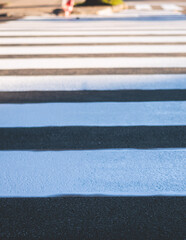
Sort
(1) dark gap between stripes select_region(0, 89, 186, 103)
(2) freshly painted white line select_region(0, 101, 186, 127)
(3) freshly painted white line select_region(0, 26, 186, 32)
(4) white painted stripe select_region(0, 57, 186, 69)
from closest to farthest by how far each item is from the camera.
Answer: (2) freshly painted white line select_region(0, 101, 186, 127) < (1) dark gap between stripes select_region(0, 89, 186, 103) < (4) white painted stripe select_region(0, 57, 186, 69) < (3) freshly painted white line select_region(0, 26, 186, 32)

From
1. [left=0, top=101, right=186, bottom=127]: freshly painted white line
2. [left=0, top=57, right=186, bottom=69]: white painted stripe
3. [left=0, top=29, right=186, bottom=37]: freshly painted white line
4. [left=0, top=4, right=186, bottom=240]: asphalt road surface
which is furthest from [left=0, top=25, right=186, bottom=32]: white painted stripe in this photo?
[left=0, top=101, right=186, bottom=127]: freshly painted white line

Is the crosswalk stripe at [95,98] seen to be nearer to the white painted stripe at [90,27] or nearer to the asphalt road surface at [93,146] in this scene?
the asphalt road surface at [93,146]

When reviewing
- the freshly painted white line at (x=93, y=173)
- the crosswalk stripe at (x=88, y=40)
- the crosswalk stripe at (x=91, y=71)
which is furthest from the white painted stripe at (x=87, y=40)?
the freshly painted white line at (x=93, y=173)

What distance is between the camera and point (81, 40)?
281 inches

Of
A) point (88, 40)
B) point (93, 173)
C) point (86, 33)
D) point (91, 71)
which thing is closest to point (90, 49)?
point (88, 40)

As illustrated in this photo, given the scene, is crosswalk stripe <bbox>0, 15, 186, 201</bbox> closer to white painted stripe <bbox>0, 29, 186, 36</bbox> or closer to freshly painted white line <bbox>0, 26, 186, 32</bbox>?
white painted stripe <bbox>0, 29, 186, 36</bbox>

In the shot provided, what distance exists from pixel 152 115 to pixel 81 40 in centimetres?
412

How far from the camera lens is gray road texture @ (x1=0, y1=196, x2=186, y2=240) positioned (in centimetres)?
180

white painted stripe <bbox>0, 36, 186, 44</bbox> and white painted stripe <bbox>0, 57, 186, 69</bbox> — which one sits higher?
white painted stripe <bbox>0, 57, 186, 69</bbox>

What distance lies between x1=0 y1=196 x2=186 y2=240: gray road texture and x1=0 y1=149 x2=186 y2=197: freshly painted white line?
83 millimetres

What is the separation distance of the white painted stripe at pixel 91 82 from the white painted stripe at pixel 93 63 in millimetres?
504

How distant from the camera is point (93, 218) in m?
1.92

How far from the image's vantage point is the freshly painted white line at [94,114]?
3213 mm

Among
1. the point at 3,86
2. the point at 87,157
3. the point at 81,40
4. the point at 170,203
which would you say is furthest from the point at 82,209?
the point at 81,40
